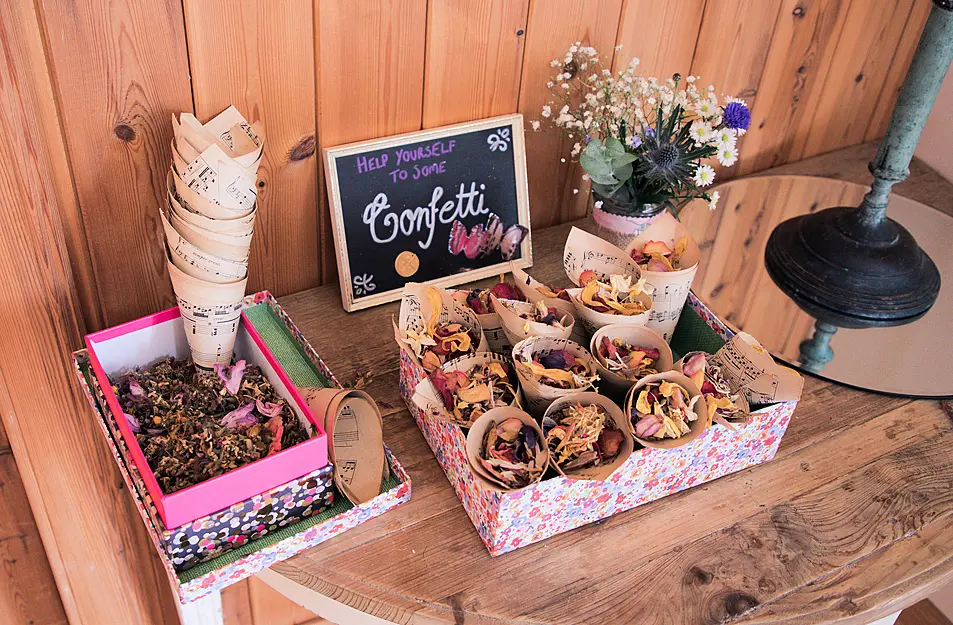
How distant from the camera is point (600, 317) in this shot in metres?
1.01

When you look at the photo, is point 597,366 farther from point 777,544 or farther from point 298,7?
point 298,7

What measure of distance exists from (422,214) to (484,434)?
1.36 feet

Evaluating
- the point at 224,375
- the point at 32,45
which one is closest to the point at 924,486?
the point at 224,375

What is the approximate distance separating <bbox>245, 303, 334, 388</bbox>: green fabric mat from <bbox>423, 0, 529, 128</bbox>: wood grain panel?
340 millimetres

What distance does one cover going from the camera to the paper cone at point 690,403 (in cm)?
92

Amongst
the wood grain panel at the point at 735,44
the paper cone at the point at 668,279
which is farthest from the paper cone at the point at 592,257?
the wood grain panel at the point at 735,44

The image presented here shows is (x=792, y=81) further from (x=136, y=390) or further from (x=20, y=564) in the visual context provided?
(x=20, y=564)

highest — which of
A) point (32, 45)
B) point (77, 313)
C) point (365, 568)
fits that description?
point (32, 45)

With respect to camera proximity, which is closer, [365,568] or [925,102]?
[365,568]

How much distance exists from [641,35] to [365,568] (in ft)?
2.79

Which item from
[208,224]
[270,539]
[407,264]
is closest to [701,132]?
[407,264]

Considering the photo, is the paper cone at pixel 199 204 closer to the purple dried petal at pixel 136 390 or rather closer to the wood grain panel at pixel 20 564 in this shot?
the purple dried petal at pixel 136 390

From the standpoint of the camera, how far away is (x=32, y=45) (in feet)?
2.94

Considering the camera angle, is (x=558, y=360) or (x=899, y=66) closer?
(x=558, y=360)
